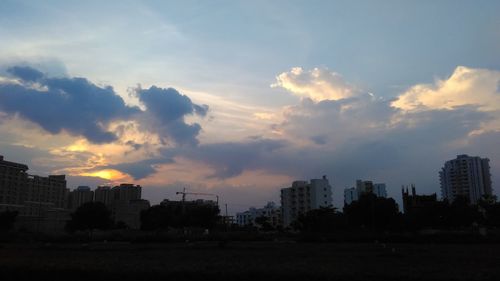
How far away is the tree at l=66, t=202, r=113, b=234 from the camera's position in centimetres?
10688

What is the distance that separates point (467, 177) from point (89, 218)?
394 ft

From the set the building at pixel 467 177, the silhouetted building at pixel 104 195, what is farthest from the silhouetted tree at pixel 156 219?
the building at pixel 467 177

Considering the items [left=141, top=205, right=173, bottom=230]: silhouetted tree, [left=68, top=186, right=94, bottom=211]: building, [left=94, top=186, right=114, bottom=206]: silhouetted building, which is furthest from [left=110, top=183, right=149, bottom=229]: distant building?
[left=141, top=205, right=173, bottom=230]: silhouetted tree

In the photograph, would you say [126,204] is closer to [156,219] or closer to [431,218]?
[156,219]

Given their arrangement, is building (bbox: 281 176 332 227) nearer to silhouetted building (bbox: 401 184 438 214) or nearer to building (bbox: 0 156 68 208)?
silhouetted building (bbox: 401 184 438 214)

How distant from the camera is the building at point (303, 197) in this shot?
6737 inches

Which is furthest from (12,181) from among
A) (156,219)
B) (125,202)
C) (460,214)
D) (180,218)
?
(460,214)

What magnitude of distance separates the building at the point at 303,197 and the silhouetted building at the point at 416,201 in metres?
30.4

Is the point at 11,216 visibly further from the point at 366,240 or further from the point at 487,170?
the point at 487,170

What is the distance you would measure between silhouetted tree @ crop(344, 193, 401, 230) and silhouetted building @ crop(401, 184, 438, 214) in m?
5.88

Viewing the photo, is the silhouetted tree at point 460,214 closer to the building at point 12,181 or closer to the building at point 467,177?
the building at point 467,177

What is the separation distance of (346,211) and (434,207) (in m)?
17.4

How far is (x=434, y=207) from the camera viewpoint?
9181 centimetres

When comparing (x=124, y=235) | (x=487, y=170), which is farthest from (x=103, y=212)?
(x=487, y=170)
